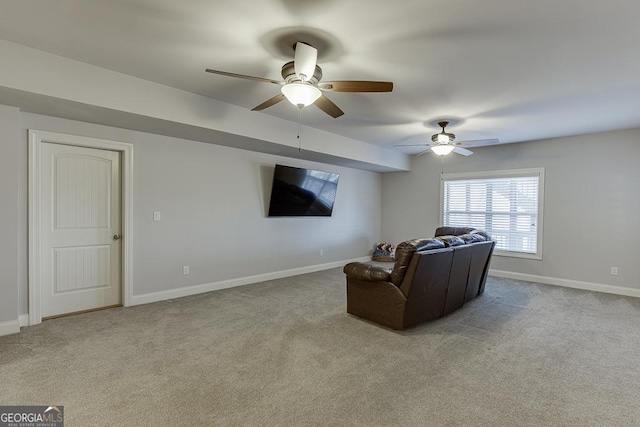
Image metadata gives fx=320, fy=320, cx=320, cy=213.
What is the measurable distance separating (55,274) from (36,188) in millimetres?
995

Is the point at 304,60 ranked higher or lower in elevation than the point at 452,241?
higher

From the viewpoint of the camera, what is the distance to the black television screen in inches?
214

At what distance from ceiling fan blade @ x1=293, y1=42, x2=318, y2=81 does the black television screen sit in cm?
291

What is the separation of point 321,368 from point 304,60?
237 centimetres

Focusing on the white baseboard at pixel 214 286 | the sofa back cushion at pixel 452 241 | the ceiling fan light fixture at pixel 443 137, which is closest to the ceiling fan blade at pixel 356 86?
the sofa back cushion at pixel 452 241

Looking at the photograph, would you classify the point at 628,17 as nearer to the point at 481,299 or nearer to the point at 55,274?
the point at 481,299

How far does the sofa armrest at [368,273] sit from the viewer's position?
10.9 feet

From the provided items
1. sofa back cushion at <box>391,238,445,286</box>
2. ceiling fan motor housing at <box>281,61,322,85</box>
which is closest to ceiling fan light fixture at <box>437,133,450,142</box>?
sofa back cushion at <box>391,238,445,286</box>

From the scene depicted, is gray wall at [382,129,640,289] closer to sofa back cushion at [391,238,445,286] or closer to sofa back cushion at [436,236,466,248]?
sofa back cushion at [436,236,466,248]

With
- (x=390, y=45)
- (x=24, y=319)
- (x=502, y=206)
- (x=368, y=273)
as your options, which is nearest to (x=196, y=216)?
(x=24, y=319)

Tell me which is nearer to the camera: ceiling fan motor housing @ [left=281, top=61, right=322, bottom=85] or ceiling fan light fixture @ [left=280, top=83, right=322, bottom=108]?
ceiling fan light fixture @ [left=280, top=83, right=322, bottom=108]

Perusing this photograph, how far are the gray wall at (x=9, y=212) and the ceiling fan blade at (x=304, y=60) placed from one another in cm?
291

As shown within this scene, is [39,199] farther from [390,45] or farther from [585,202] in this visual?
[585,202]

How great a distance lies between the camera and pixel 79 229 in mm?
3775
